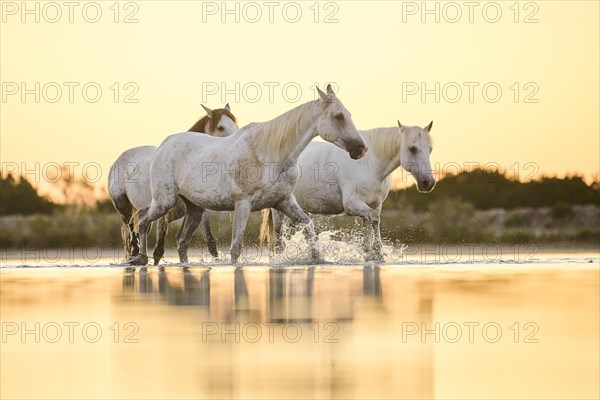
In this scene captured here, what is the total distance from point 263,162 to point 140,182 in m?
2.61

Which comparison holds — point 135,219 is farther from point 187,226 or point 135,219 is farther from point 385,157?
point 385,157

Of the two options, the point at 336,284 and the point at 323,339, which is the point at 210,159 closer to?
the point at 336,284

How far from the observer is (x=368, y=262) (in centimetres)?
1405

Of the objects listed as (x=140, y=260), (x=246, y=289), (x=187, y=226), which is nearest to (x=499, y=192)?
(x=187, y=226)

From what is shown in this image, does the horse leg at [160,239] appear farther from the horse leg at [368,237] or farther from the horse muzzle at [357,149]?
the horse muzzle at [357,149]

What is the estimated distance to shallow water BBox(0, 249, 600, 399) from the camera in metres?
4.63

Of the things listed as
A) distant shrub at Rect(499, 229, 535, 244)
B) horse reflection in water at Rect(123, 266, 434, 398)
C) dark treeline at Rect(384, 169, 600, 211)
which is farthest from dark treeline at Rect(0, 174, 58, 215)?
horse reflection in water at Rect(123, 266, 434, 398)

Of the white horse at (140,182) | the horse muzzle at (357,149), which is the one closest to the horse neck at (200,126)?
the white horse at (140,182)

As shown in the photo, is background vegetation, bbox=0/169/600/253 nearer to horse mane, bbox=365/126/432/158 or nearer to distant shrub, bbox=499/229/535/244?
distant shrub, bbox=499/229/535/244

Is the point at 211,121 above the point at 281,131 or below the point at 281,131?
above

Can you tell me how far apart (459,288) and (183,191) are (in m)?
4.90

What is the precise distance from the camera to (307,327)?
21.3 feet

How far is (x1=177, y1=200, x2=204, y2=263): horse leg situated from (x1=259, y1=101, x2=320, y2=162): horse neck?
160 centimetres

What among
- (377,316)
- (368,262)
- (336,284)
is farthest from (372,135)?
(377,316)
